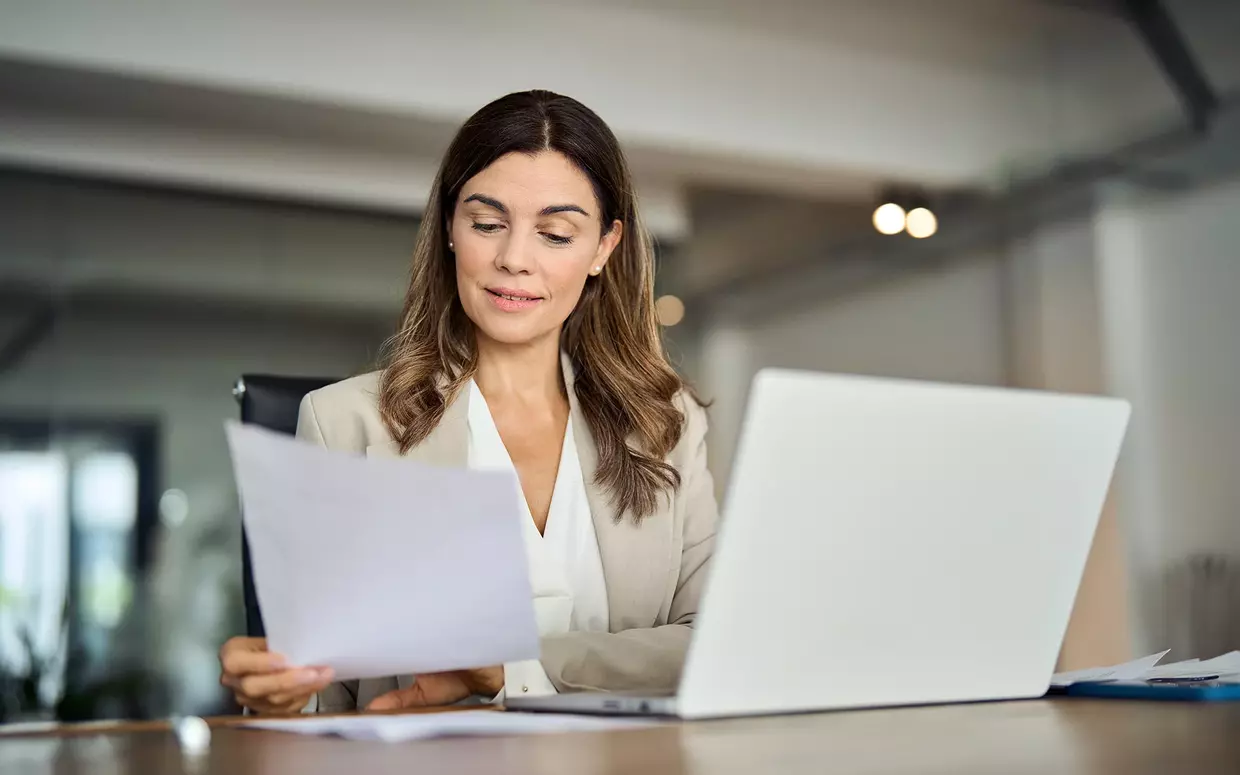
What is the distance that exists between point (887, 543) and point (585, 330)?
128cm

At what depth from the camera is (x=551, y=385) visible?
2.06m

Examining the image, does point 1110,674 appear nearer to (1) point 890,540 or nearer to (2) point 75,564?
(1) point 890,540

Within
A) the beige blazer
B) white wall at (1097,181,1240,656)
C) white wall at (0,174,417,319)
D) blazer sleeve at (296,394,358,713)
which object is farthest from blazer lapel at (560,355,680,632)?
white wall at (0,174,417,319)

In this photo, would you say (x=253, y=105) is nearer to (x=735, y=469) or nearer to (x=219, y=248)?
(x=219, y=248)

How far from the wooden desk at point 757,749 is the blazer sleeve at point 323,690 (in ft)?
2.33

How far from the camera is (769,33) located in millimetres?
4984

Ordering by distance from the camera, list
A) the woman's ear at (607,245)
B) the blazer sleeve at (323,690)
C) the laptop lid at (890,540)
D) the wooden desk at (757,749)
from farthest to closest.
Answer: the woman's ear at (607,245) < the blazer sleeve at (323,690) < the laptop lid at (890,540) < the wooden desk at (757,749)

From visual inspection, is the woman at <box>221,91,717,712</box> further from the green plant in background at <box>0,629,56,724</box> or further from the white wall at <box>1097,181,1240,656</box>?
the green plant in background at <box>0,629,56,724</box>

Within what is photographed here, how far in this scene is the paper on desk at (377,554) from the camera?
0.88 meters

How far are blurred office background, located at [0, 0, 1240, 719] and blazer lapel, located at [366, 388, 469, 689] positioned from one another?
289 centimetres

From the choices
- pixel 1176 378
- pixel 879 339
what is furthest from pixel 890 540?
pixel 879 339

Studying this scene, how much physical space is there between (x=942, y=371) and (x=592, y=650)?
14.6ft

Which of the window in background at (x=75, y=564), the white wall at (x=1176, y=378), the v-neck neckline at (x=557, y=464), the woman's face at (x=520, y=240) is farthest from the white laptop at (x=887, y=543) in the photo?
A: the window in background at (x=75, y=564)

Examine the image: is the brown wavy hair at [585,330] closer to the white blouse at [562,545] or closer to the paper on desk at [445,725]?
the white blouse at [562,545]
